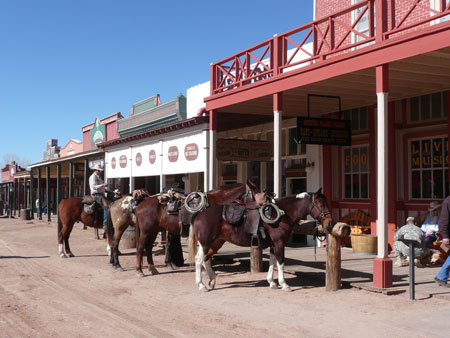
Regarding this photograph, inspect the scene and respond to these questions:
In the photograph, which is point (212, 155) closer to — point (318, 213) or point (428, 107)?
point (318, 213)

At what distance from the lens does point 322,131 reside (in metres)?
11.2

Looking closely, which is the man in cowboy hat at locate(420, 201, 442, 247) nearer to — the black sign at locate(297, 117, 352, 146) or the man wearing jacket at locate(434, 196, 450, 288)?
the man wearing jacket at locate(434, 196, 450, 288)

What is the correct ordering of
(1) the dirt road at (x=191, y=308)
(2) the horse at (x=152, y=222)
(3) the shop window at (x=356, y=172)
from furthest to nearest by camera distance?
1. (3) the shop window at (x=356, y=172)
2. (2) the horse at (x=152, y=222)
3. (1) the dirt road at (x=191, y=308)

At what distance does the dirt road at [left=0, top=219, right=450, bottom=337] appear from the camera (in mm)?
6141

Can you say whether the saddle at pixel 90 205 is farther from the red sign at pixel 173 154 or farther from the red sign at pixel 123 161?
the red sign at pixel 123 161

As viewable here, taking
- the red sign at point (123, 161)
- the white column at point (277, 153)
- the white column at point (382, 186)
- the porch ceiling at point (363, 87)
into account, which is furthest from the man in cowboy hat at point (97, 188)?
the white column at point (382, 186)

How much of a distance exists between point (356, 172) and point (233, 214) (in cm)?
572

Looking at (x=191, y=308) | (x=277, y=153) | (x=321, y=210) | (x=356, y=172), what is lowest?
(x=191, y=308)

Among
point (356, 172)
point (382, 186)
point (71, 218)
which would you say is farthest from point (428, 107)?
point (71, 218)

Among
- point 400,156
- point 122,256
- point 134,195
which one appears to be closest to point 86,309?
point 134,195

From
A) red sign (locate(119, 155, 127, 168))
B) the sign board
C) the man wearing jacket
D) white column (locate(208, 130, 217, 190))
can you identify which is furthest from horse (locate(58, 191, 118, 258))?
the man wearing jacket

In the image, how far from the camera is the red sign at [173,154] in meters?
15.1

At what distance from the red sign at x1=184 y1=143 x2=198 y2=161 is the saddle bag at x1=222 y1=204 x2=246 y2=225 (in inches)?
208

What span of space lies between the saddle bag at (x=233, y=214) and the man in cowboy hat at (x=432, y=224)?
14.0 feet
